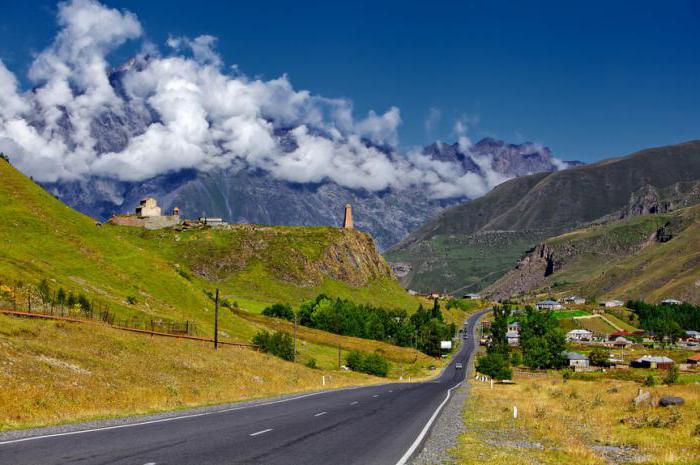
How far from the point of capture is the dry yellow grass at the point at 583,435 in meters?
22.2

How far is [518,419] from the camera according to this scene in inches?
1406

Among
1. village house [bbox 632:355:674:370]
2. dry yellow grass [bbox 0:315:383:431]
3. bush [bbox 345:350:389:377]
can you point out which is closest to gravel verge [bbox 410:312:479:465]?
dry yellow grass [bbox 0:315:383:431]

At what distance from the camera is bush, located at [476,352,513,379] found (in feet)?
390

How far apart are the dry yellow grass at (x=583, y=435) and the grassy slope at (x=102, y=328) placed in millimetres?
17696

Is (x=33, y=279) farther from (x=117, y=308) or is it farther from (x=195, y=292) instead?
(x=195, y=292)

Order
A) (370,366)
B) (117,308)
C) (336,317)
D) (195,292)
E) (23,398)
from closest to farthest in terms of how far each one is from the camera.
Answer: (23,398), (117,308), (370,366), (195,292), (336,317)

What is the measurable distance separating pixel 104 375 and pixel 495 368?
94261 millimetres

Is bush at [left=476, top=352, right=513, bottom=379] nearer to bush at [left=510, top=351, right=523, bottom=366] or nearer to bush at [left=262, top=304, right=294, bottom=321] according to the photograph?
bush at [left=510, top=351, right=523, bottom=366]

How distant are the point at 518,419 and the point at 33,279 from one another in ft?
205

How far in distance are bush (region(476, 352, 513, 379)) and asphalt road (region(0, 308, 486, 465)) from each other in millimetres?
88968

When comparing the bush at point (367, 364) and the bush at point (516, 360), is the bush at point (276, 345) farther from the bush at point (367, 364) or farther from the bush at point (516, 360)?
the bush at point (516, 360)

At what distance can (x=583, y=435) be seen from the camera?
30.5 meters

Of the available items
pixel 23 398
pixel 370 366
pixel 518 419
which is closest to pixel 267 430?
pixel 23 398

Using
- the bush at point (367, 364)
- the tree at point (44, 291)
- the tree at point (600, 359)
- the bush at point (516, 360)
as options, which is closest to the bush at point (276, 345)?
the bush at point (367, 364)
